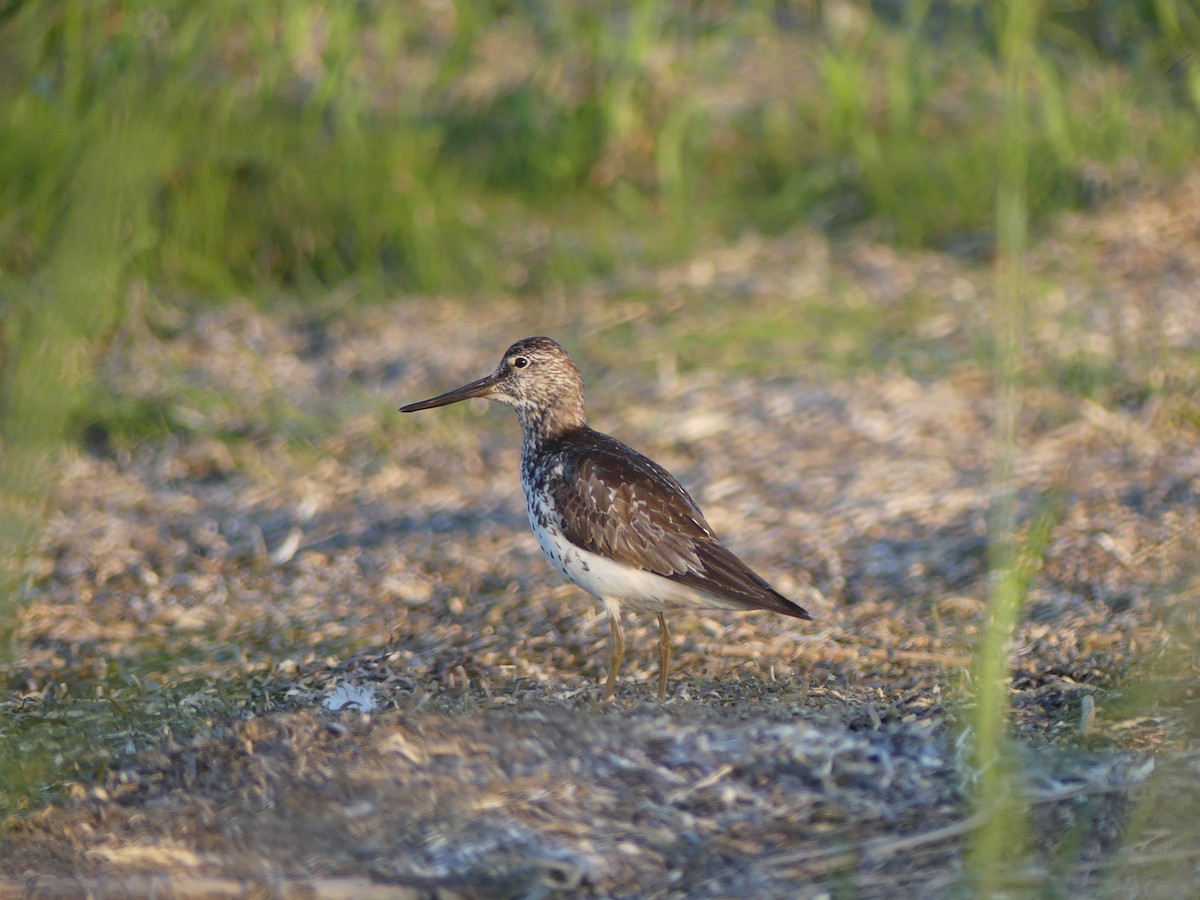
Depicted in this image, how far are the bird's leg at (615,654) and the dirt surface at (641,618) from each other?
3.2 inches

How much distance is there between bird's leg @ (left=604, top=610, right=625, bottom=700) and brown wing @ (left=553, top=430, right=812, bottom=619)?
0.20 metres

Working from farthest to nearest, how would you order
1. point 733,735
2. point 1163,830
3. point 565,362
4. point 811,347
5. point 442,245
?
point 442,245
point 811,347
point 565,362
point 733,735
point 1163,830

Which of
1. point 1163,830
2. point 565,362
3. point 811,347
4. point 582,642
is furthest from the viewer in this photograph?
point 811,347

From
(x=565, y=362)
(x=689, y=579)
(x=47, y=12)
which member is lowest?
(x=689, y=579)

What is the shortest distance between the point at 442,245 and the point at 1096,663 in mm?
4481

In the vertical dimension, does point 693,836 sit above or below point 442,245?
below

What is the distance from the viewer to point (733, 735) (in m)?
3.79

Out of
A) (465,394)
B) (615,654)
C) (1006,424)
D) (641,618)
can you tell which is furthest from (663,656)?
(1006,424)

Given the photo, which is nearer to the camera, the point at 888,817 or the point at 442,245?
the point at 888,817

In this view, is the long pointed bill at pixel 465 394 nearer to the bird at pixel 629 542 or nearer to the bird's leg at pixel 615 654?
the bird at pixel 629 542

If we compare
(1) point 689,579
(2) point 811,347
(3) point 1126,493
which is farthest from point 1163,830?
(2) point 811,347

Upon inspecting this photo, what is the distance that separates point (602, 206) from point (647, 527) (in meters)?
4.23

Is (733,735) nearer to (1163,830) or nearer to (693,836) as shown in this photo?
(693,836)

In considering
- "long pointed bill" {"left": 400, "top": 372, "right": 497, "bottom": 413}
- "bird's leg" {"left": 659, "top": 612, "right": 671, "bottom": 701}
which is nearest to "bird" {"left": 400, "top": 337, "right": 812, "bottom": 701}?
"bird's leg" {"left": 659, "top": 612, "right": 671, "bottom": 701}
